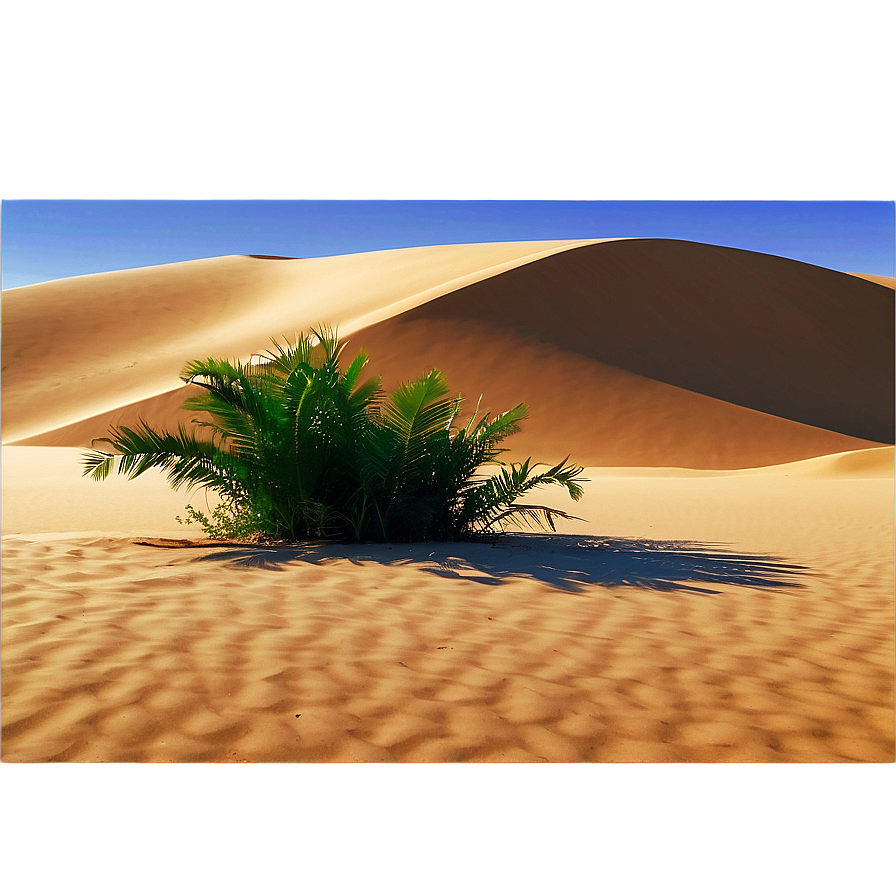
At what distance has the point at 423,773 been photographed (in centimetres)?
225

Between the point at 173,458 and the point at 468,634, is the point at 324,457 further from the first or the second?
the point at 468,634

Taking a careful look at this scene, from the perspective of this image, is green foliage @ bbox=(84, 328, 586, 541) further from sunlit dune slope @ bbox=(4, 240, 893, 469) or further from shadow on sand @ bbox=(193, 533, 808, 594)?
sunlit dune slope @ bbox=(4, 240, 893, 469)

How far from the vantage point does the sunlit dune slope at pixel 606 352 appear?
86.3 ft

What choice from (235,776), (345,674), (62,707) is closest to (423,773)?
(235,776)

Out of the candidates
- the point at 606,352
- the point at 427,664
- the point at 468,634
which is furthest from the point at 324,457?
the point at 606,352

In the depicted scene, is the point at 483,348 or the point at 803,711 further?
the point at 483,348

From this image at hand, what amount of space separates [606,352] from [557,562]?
80.8ft

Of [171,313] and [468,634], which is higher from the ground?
[171,313]

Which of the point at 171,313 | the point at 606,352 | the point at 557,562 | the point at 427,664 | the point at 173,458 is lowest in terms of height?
the point at 427,664

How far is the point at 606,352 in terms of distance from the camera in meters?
29.6

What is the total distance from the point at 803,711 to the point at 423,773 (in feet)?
4.77

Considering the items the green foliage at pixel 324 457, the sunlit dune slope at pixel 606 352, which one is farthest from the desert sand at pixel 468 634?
the sunlit dune slope at pixel 606 352

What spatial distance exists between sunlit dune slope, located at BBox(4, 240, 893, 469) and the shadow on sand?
59.0ft

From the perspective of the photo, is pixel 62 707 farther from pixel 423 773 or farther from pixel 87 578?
pixel 87 578
